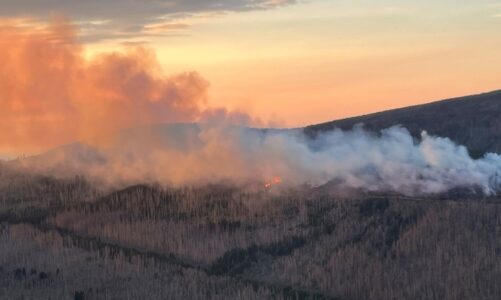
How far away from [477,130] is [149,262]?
5353 cm

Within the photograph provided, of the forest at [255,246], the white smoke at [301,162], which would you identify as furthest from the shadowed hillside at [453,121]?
the forest at [255,246]

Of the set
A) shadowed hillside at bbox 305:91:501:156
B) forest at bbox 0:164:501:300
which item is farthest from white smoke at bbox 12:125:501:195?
shadowed hillside at bbox 305:91:501:156

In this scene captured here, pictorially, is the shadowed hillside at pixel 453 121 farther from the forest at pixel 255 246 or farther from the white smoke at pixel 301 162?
the forest at pixel 255 246

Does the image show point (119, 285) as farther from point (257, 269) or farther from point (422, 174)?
point (422, 174)

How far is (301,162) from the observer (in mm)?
64125

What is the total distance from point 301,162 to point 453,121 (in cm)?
3905

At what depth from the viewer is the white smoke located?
60.4 m

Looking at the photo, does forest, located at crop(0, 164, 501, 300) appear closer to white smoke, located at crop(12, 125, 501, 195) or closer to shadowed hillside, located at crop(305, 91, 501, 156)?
white smoke, located at crop(12, 125, 501, 195)

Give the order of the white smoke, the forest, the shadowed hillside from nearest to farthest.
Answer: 1. the forest
2. the white smoke
3. the shadowed hillside

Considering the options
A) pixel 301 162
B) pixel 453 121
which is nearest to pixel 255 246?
pixel 301 162

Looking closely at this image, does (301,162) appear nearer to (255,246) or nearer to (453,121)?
(255,246)

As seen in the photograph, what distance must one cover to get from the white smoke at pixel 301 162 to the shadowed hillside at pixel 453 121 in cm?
A: 2130

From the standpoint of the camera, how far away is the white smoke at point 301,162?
6038 centimetres

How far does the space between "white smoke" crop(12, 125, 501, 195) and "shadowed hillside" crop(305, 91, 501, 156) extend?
69.9 feet
